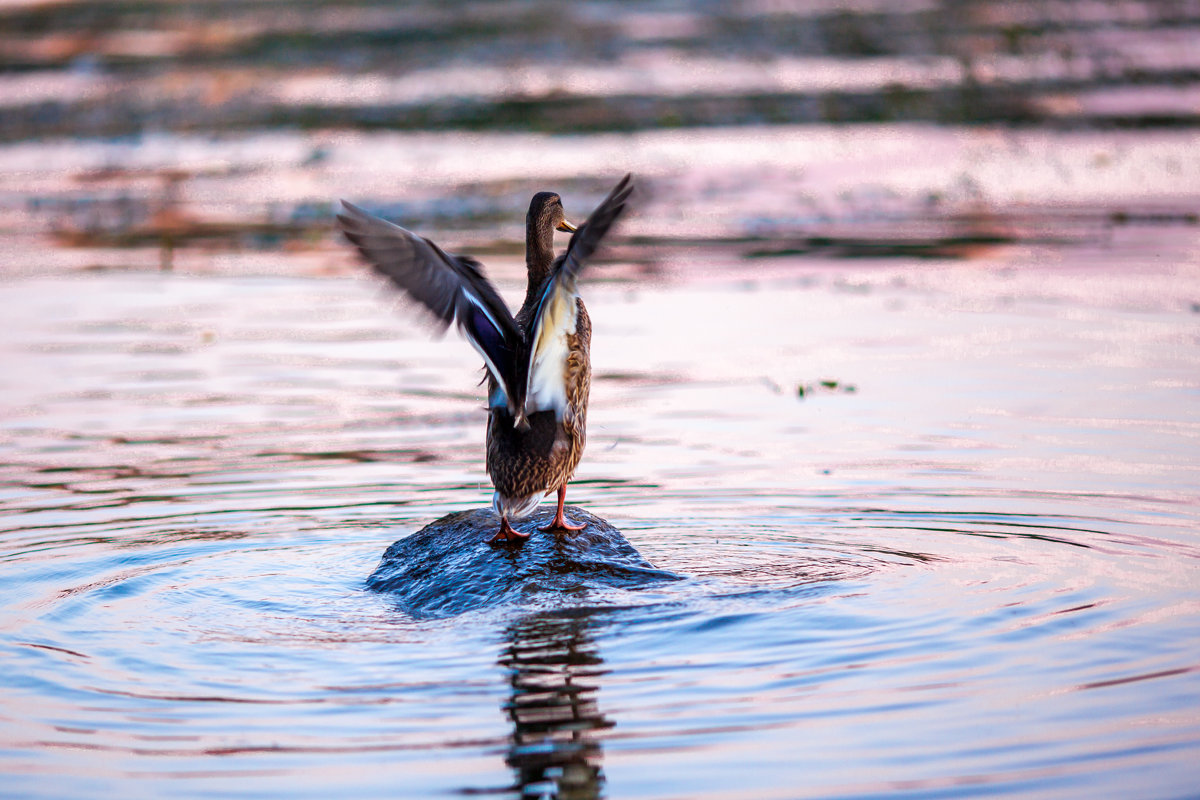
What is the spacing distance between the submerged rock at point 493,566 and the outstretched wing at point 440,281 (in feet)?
2.30

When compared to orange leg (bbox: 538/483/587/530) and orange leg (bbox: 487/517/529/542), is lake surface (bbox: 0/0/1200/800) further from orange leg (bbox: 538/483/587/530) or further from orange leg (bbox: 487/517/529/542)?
orange leg (bbox: 487/517/529/542)

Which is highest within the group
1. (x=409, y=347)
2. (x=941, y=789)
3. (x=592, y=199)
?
(x=592, y=199)

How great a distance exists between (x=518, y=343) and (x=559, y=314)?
0.23 metres

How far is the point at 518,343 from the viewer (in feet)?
18.5

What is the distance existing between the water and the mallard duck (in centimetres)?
56

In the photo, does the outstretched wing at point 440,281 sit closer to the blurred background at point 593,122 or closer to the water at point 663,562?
the water at point 663,562

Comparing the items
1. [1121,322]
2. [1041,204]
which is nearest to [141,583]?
[1121,322]

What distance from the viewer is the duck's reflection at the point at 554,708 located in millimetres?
3975

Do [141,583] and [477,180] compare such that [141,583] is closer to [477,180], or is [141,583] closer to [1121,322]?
[1121,322]

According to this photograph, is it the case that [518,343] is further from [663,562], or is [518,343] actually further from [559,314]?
[663,562]

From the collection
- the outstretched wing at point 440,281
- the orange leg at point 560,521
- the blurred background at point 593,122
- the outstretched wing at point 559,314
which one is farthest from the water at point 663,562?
the blurred background at point 593,122

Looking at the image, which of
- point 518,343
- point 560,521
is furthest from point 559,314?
point 560,521

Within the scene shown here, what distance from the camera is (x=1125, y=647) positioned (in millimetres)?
4723

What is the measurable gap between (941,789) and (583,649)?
1.49 m
